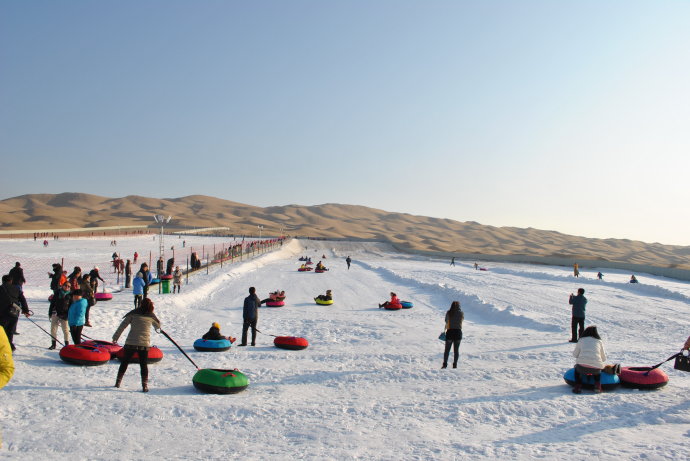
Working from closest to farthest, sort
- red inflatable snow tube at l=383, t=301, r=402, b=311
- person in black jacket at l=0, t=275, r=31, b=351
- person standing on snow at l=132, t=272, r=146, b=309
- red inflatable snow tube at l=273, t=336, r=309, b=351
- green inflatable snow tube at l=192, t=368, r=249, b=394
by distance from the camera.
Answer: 1. green inflatable snow tube at l=192, t=368, r=249, b=394
2. person in black jacket at l=0, t=275, r=31, b=351
3. red inflatable snow tube at l=273, t=336, r=309, b=351
4. person standing on snow at l=132, t=272, r=146, b=309
5. red inflatable snow tube at l=383, t=301, r=402, b=311

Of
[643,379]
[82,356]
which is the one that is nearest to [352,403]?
[643,379]

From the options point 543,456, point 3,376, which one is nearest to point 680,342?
point 543,456

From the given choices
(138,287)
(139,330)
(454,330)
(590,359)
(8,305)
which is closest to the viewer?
(139,330)

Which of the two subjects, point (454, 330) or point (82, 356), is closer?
point (82, 356)

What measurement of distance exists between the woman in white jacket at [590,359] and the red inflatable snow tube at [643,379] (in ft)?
2.25

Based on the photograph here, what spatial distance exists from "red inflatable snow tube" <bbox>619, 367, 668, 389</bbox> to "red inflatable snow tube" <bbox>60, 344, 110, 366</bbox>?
9.92 metres

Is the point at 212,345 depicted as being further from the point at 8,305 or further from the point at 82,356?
the point at 8,305

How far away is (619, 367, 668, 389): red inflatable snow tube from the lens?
353 inches

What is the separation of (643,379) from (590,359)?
→ 4.02 ft

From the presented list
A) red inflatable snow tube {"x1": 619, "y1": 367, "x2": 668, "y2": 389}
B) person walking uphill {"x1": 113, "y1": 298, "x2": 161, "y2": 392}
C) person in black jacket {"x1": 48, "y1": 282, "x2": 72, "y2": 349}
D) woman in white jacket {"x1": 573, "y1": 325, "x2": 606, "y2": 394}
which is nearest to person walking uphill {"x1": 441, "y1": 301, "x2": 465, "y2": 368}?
woman in white jacket {"x1": 573, "y1": 325, "x2": 606, "y2": 394}

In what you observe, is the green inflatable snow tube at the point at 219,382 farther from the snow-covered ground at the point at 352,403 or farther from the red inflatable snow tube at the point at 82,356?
the red inflatable snow tube at the point at 82,356

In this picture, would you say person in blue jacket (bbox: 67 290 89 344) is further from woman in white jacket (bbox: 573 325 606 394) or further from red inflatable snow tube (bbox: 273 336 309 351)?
woman in white jacket (bbox: 573 325 606 394)

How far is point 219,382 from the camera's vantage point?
8562 mm

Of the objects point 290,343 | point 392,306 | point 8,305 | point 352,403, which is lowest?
point 392,306
